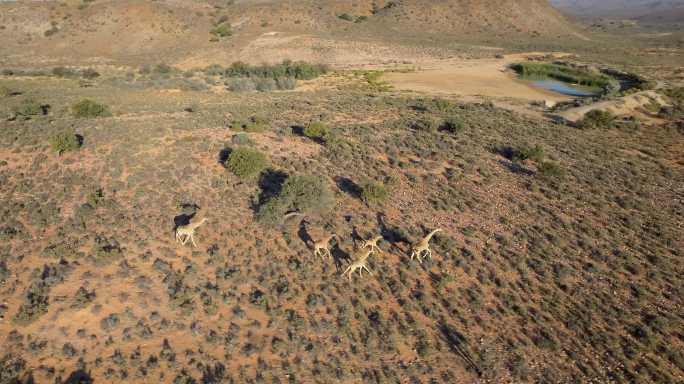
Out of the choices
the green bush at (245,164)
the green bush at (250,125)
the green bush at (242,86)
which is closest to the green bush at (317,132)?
the green bush at (250,125)

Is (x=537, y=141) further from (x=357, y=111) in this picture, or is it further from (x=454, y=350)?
(x=454, y=350)

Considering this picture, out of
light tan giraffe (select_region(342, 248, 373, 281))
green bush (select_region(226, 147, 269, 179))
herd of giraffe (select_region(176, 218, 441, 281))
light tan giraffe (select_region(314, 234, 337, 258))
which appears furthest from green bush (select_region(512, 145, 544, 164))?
green bush (select_region(226, 147, 269, 179))

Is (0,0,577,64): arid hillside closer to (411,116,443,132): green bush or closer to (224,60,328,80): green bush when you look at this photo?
(224,60,328,80): green bush

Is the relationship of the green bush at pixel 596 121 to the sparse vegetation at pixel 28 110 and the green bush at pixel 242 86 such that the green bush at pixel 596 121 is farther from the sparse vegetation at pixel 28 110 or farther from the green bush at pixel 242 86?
the sparse vegetation at pixel 28 110

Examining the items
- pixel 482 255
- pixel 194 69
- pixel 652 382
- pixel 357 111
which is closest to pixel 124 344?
pixel 482 255

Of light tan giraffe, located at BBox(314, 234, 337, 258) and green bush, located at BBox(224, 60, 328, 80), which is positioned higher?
green bush, located at BBox(224, 60, 328, 80)

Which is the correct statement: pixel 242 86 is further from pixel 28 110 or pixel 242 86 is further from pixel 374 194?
pixel 374 194
